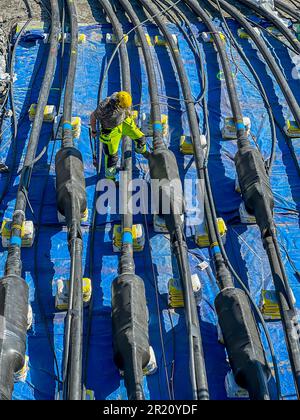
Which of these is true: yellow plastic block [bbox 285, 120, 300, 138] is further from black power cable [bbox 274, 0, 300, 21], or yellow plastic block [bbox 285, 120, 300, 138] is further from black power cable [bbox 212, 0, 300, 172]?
black power cable [bbox 274, 0, 300, 21]

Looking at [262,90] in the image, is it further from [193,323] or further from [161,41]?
[193,323]

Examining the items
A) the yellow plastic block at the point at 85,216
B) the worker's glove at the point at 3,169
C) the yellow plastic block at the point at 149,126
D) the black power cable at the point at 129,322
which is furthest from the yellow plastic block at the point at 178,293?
the worker's glove at the point at 3,169

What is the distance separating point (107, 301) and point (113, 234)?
898 millimetres

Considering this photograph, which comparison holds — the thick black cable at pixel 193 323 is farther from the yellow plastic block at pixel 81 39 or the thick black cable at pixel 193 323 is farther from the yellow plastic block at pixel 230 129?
the yellow plastic block at pixel 81 39

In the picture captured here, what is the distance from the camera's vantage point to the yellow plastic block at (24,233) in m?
6.31

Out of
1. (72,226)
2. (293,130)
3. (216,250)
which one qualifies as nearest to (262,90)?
(293,130)

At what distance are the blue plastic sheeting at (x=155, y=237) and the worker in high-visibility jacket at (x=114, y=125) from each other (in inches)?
19.1

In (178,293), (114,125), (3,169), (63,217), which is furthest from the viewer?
(3,169)

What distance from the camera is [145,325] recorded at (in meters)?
5.22

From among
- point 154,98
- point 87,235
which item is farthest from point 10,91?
point 87,235

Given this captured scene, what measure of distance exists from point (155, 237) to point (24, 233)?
1.58 meters

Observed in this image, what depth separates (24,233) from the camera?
6297mm
